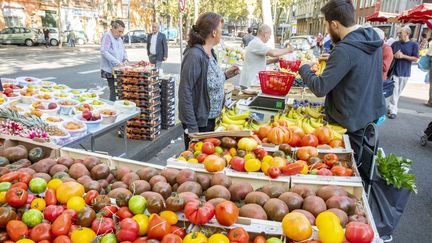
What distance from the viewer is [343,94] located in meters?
3.02

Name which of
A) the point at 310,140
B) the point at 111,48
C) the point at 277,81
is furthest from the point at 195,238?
the point at 111,48

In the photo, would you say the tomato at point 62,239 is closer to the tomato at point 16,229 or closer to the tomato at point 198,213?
the tomato at point 16,229

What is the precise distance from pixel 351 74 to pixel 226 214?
1867 millimetres

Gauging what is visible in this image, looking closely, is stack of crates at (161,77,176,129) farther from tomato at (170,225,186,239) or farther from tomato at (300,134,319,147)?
tomato at (170,225,186,239)

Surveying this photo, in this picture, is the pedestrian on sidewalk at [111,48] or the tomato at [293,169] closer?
the tomato at [293,169]

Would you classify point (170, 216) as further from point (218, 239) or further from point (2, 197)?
point (2, 197)

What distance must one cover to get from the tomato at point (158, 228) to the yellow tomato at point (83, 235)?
0.94 ft

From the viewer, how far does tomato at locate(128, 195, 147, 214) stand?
1.85m

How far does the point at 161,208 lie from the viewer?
6.15 feet

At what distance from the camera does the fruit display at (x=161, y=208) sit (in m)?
1.68

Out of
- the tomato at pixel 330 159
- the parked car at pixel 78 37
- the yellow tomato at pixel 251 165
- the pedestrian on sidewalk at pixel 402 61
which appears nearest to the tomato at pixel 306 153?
the tomato at pixel 330 159

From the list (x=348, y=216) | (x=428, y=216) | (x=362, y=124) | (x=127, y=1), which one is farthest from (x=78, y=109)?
(x=127, y=1)

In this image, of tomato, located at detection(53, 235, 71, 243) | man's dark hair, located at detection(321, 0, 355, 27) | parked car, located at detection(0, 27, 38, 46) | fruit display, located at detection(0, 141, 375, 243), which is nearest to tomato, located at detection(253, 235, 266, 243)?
fruit display, located at detection(0, 141, 375, 243)

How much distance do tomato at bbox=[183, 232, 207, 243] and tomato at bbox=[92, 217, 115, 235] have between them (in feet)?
1.36
